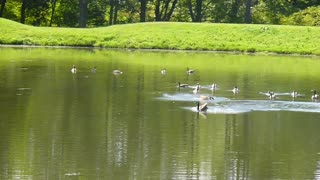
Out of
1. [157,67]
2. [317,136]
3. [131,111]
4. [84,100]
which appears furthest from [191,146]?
[157,67]

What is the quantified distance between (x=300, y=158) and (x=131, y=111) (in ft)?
25.7

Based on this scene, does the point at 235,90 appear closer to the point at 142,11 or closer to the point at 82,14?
the point at 82,14

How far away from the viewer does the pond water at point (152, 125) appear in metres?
17.6

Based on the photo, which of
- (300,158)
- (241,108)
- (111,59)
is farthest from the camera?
(111,59)

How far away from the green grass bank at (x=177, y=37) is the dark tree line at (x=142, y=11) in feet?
37.5

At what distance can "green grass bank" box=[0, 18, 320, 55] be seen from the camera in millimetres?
60000

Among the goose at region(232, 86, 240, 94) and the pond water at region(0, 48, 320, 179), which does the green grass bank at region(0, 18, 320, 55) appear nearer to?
the pond water at region(0, 48, 320, 179)

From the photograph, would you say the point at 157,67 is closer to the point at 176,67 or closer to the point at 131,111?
the point at 176,67

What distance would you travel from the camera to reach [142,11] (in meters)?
77.8

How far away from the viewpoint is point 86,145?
1969 cm

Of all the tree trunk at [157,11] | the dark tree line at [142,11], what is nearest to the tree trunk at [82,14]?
the dark tree line at [142,11]

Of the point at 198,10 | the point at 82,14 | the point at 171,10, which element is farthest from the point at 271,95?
the point at 171,10

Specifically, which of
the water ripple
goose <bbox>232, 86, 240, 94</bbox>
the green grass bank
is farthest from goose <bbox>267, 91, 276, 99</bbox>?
the green grass bank

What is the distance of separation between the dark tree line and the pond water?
116 ft
